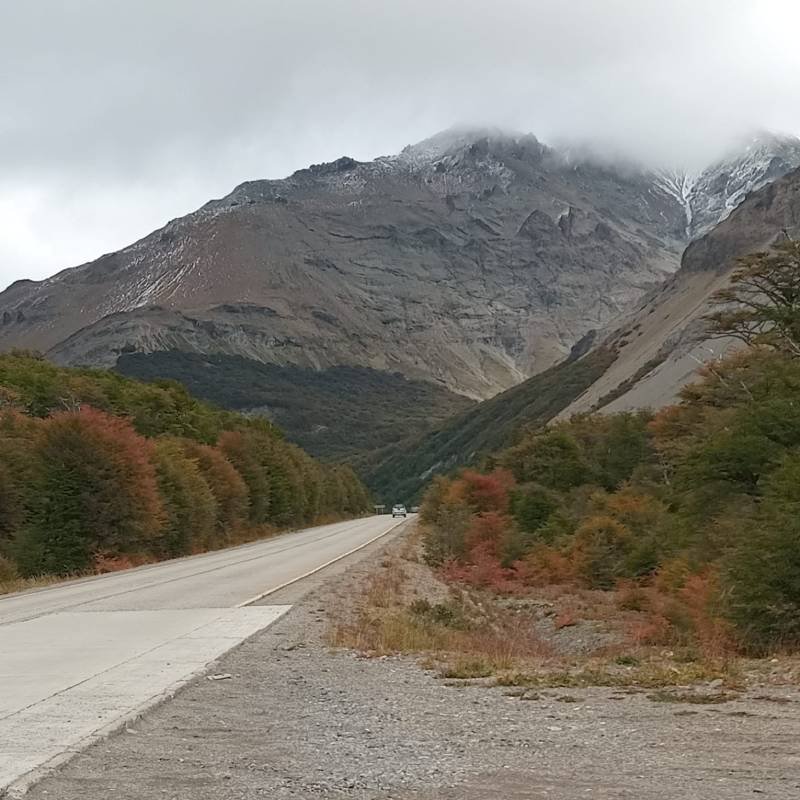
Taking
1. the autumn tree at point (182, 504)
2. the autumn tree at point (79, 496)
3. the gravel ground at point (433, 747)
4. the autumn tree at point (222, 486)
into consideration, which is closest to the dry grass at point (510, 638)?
the gravel ground at point (433, 747)

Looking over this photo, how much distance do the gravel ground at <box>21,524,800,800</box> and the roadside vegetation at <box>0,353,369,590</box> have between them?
82.3ft

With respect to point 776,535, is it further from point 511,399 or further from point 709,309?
point 511,399

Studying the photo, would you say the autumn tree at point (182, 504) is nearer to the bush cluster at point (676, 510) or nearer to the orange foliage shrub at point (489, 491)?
the bush cluster at point (676, 510)

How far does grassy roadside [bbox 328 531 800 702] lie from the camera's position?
10461 mm

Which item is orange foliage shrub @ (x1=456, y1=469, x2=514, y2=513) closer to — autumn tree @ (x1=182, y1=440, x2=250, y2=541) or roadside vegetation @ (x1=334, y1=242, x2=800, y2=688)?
roadside vegetation @ (x1=334, y1=242, x2=800, y2=688)

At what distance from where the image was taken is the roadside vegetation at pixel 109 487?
38094 millimetres

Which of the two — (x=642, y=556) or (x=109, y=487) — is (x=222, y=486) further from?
(x=642, y=556)

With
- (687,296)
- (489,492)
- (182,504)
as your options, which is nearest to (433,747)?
(182,504)

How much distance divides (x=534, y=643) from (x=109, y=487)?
82.9ft

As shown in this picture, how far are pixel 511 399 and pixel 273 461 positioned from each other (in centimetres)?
12117

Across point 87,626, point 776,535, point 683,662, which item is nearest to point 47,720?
point 683,662

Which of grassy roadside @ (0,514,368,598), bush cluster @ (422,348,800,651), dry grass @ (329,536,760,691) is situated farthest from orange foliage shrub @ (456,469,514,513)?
dry grass @ (329,536,760,691)

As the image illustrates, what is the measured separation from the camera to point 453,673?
11.2 m

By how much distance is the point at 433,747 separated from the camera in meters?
7.57
